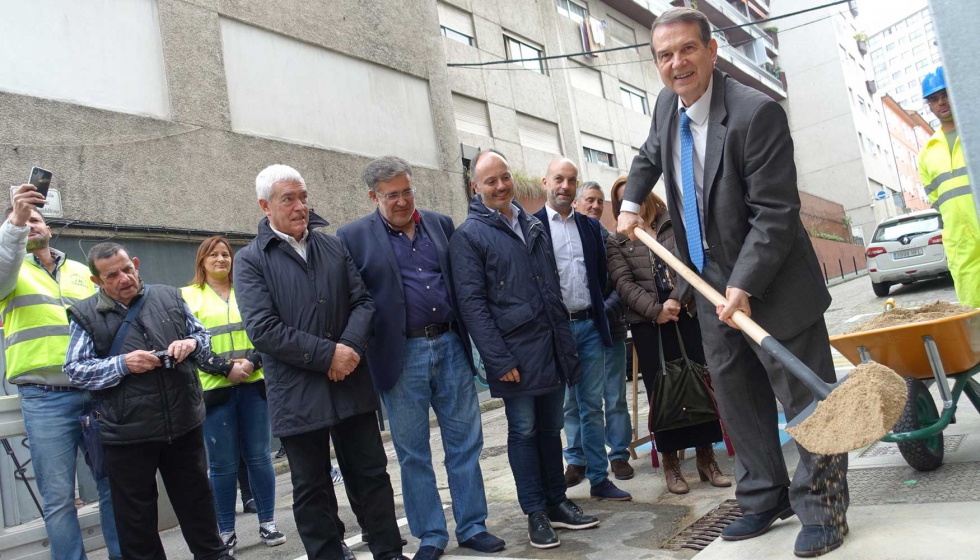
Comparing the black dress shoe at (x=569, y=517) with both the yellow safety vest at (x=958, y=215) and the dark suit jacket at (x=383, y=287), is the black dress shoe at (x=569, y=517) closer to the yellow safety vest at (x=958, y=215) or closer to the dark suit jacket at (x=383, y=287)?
the dark suit jacket at (x=383, y=287)

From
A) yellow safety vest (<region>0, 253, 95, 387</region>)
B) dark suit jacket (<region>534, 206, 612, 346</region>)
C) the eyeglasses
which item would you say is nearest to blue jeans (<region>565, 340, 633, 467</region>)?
dark suit jacket (<region>534, 206, 612, 346</region>)

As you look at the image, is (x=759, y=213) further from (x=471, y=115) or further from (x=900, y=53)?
(x=900, y=53)

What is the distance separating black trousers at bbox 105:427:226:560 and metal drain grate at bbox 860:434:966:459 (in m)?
3.65

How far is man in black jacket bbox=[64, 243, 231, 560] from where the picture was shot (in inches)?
151

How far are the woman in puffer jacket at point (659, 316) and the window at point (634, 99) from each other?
65.3 feet

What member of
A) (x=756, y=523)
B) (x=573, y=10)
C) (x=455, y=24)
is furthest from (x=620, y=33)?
(x=756, y=523)

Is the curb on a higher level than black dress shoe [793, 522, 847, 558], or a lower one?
lower

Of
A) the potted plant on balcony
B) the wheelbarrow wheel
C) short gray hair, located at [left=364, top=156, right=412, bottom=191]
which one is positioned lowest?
the wheelbarrow wheel

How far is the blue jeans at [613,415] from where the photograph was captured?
197 inches

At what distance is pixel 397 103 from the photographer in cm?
1455

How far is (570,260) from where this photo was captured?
4906 mm

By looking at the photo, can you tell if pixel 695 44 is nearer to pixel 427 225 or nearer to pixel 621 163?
pixel 427 225

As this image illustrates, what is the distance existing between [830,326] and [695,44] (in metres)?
10.3

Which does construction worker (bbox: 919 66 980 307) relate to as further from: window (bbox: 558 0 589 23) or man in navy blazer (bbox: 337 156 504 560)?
window (bbox: 558 0 589 23)
